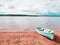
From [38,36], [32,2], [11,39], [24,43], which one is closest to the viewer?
[24,43]

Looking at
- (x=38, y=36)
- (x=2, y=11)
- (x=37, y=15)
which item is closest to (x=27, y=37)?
(x=38, y=36)

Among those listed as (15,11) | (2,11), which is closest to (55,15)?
(15,11)

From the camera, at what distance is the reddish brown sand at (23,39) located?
15.0ft

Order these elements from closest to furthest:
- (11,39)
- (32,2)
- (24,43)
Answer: (24,43)
(11,39)
(32,2)

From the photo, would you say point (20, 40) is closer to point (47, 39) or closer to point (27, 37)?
point (27, 37)

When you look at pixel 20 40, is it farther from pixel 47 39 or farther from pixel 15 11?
pixel 15 11

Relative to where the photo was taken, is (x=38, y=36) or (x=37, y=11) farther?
(x=37, y=11)

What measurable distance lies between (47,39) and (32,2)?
15.8ft

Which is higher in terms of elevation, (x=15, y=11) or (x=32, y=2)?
(x=32, y=2)

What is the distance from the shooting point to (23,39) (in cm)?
489

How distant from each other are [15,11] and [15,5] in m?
0.38

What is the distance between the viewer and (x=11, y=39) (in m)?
4.88

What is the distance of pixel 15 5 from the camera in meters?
9.89

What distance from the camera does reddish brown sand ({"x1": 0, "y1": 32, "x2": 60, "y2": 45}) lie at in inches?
180
